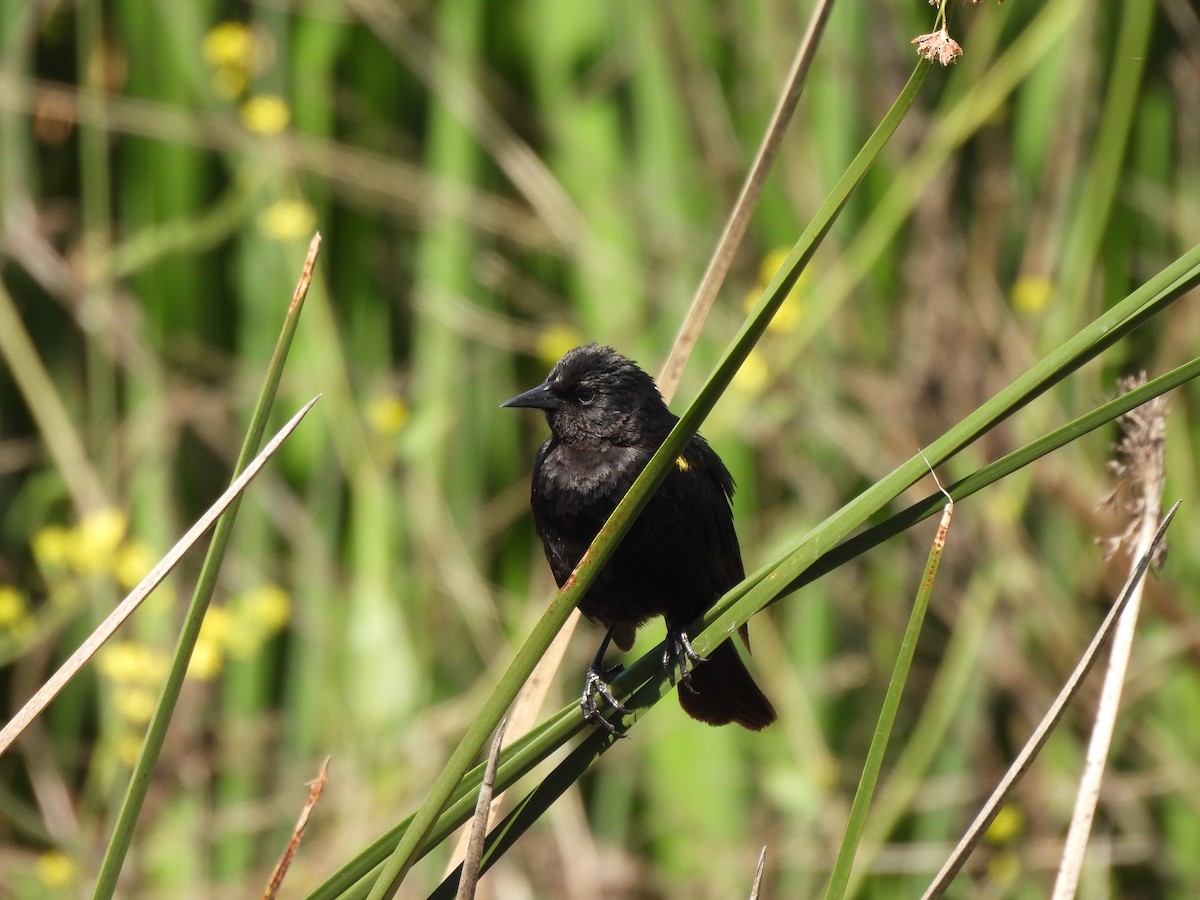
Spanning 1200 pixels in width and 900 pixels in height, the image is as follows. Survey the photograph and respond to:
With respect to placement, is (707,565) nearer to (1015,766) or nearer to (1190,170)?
(1015,766)

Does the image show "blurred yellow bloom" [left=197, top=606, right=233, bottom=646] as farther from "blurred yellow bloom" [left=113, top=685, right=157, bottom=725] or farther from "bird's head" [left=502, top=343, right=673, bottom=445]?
"bird's head" [left=502, top=343, right=673, bottom=445]

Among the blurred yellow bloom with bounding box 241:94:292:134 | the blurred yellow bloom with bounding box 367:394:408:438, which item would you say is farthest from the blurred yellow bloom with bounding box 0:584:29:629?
the blurred yellow bloom with bounding box 241:94:292:134

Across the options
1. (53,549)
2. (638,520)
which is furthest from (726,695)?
(53,549)

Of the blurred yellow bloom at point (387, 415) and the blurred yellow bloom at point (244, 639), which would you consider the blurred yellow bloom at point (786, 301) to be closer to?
the blurred yellow bloom at point (387, 415)

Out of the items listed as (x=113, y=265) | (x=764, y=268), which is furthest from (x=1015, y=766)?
(x=113, y=265)

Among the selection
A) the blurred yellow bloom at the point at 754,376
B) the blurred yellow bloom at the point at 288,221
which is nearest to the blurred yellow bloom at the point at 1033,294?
the blurred yellow bloom at the point at 754,376

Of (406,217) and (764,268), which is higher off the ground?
(406,217)

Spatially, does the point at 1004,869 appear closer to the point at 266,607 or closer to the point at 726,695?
the point at 726,695
